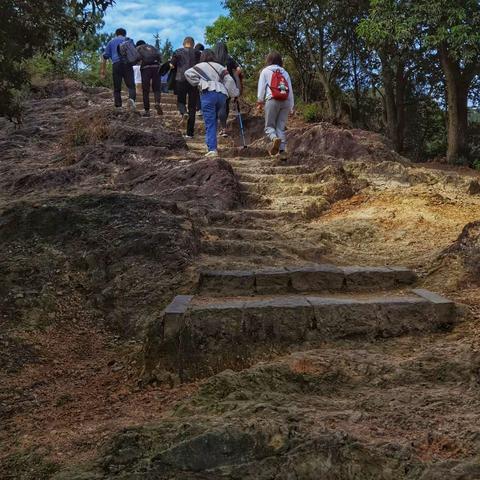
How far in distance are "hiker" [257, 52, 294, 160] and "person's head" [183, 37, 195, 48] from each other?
300 centimetres

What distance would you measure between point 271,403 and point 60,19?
375 centimetres

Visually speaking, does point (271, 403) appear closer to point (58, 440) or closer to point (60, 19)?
point (58, 440)

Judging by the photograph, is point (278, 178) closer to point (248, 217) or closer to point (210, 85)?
point (210, 85)

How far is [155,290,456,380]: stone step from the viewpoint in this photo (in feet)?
11.5

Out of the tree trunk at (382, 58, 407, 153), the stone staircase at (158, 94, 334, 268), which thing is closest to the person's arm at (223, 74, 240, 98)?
the stone staircase at (158, 94, 334, 268)

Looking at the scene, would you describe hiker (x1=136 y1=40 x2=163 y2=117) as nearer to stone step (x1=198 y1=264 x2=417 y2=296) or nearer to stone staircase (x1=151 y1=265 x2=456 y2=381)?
stone step (x1=198 y1=264 x2=417 y2=296)

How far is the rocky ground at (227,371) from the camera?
2.32 metres

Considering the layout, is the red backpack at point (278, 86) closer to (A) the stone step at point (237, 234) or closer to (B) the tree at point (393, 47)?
(A) the stone step at point (237, 234)

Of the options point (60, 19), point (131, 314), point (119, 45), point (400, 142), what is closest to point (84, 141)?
point (119, 45)

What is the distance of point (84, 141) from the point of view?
10.1 m

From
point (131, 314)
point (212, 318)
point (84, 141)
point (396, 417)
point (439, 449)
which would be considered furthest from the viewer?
point (84, 141)

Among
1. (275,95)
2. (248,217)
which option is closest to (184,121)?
(275,95)

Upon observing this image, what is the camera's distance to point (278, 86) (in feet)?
29.7

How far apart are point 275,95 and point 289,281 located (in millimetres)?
5360
